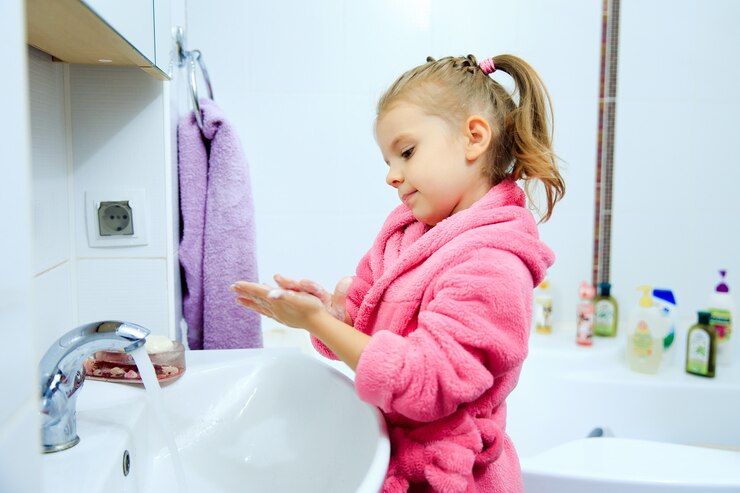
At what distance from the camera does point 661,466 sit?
1215mm

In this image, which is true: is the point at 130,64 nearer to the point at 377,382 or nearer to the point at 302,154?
the point at 377,382

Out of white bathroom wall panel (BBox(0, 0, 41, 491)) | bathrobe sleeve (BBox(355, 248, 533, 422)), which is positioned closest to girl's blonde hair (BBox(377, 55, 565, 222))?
bathrobe sleeve (BBox(355, 248, 533, 422))

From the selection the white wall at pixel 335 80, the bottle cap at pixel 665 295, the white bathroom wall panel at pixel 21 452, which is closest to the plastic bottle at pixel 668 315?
the bottle cap at pixel 665 295

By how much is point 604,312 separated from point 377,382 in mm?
1346

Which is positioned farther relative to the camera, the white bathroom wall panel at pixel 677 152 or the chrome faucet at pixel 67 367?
the white bathroom wall panel at pixel 677 152

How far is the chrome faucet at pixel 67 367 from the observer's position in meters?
0.64

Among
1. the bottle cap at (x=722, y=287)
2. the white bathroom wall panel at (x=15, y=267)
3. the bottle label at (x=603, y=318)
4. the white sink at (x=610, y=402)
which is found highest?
the white bathroom wall panel at (x=15, y=267)

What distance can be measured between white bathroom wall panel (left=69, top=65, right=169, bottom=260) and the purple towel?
0.59 ft

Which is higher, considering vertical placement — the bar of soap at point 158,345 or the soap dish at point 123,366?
the bar of soap at point 158,345

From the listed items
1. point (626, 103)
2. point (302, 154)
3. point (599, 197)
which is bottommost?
point (599, 197)

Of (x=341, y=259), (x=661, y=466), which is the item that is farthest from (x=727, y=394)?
(x=341, y=259)

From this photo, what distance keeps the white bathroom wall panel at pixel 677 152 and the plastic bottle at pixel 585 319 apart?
135 millimetres

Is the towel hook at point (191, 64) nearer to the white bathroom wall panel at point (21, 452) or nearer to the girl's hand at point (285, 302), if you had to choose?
the girl's hand at point (285, 302)

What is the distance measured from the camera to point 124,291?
1028mm
